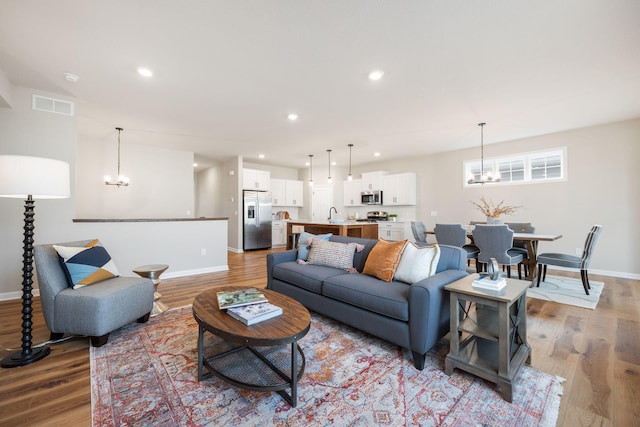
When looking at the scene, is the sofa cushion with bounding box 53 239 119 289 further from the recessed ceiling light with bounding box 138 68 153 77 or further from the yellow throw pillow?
the yellow throw pillow

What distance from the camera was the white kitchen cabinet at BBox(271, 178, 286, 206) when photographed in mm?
8281

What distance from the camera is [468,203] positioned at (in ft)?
20.1

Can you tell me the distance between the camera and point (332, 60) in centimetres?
265

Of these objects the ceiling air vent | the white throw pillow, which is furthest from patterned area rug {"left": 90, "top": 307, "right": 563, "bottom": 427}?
the ceiling air vent

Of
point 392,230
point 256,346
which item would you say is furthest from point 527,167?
point 256,346

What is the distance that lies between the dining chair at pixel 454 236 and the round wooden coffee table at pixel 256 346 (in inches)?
127

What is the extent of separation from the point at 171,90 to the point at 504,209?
246 inches

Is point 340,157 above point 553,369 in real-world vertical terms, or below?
above

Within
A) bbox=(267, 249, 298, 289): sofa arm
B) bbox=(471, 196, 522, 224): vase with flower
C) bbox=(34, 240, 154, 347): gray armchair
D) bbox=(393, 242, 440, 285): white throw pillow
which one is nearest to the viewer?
bbox=(34, 240, 154, 347): gray armchair

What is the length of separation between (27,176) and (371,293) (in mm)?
2612

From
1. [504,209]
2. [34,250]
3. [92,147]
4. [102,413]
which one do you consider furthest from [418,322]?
[92,147]

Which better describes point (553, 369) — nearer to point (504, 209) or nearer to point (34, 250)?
point (34, 250)

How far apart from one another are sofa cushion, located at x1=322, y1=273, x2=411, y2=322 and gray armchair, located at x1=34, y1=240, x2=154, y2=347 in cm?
177

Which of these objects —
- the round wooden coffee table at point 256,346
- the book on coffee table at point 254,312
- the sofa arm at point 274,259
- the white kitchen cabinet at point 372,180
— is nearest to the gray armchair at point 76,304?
the round wooden coffee table at point 256,346
